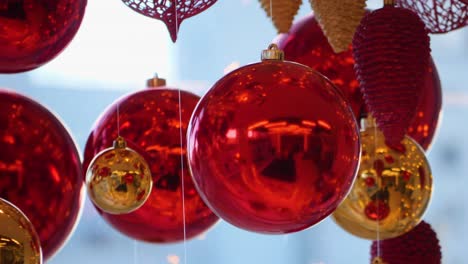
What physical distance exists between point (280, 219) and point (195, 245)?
6.56 feet

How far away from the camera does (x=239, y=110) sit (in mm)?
757

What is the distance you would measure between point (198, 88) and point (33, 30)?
170 centimetres

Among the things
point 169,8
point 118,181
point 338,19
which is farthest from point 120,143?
point 338,19

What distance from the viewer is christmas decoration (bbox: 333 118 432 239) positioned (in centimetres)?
118

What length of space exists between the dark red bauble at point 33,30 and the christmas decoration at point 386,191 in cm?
42

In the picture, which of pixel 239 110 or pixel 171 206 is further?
pixel 171 206

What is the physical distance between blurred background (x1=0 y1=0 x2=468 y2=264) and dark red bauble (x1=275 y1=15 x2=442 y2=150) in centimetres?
129

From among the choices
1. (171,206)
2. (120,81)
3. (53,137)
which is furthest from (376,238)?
(120,81)

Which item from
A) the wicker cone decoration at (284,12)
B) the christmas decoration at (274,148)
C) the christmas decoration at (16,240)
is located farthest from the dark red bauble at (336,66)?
the christmas decoration at (16,240)

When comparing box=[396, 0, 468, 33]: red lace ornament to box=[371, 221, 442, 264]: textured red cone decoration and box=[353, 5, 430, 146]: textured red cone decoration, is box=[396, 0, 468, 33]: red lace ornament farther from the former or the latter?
box=[371, 221, 442, 264]: textured red cone decoration

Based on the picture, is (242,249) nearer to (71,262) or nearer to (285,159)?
(71,262)

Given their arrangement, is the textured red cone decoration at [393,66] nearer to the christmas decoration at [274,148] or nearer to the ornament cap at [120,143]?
the christmas decoration at [274,148]

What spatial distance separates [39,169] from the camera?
1.09m

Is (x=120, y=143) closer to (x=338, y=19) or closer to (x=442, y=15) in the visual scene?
(x=338, y=19)
